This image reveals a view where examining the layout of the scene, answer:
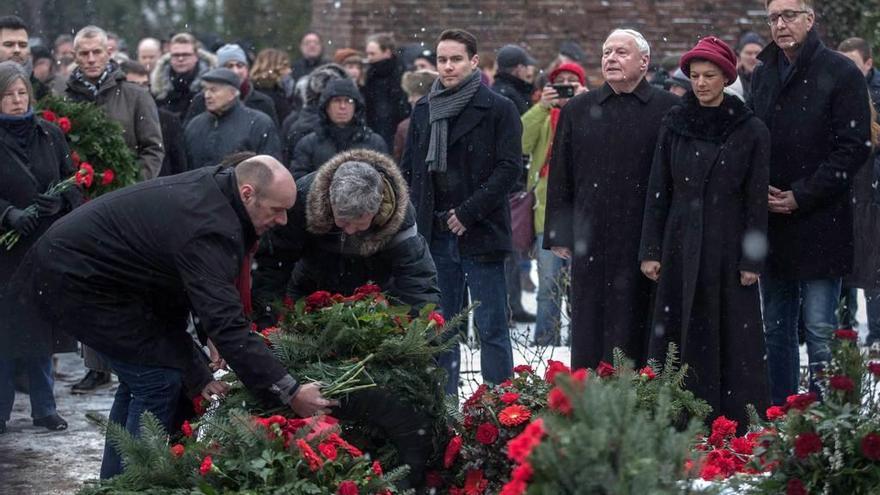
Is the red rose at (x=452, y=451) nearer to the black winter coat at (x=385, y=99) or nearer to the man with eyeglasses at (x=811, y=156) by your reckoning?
the man with eyeglasses at (x=811, y=156)

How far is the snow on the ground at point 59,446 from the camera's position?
6858 millimetres

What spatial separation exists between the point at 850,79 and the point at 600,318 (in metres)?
1.73

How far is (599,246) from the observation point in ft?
23.9

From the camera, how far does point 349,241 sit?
598 cm

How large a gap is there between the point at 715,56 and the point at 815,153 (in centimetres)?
78

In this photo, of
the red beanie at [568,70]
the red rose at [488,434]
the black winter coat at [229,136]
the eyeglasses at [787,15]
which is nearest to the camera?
the red rose at [488,434]

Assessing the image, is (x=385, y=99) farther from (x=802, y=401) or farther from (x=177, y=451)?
(x=802, y=401)

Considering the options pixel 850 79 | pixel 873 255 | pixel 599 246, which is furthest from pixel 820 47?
pixel 873 255

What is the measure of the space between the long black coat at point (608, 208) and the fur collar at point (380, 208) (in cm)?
160

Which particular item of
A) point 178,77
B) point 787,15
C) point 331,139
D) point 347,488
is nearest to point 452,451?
point 347,488

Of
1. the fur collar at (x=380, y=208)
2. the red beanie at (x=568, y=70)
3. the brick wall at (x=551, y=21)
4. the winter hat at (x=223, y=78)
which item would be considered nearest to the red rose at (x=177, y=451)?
the fur collar at (x=380, y=208)

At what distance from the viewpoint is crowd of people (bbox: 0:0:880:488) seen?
557 cm

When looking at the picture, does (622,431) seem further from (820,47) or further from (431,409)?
(820,47)

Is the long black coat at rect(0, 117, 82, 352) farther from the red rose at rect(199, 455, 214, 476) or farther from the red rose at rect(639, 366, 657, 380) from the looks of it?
the red rose at rect(639, 366, 657, 380)
